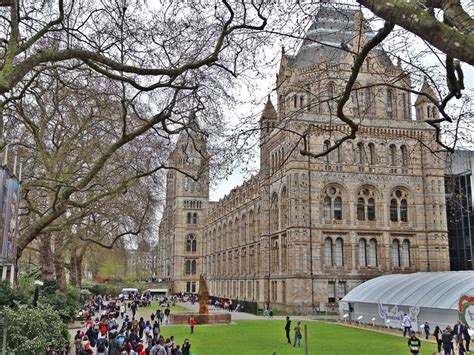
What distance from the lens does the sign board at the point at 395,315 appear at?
33906mm

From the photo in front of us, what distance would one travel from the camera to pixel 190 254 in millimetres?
111250

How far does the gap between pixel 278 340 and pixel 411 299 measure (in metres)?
10.6

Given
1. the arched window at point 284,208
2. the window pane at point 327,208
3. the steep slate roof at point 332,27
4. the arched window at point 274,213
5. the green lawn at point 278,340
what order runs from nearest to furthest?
the steep slate roof at point 332,27 → the green lawn at point 278,340 → the window pane at point 327,208 → the arched window at point 284,208 → the arched window at point 274,213

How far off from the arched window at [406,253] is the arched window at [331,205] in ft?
23.3

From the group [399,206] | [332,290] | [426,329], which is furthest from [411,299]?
[399,206]

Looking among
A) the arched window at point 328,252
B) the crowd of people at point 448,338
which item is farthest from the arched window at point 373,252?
the crowd of people at point 448,338

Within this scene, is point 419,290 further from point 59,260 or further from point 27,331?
point 27,331

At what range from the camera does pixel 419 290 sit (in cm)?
3556

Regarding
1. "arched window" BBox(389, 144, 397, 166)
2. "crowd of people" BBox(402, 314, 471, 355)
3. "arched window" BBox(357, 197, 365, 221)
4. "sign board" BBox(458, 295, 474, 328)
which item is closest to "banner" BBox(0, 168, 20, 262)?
"crowd of people" BBox(402, 314, 471, 355)

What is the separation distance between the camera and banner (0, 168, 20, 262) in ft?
43.7

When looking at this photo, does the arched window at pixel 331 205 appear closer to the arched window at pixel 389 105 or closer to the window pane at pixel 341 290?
the window pane at pixel 341 290

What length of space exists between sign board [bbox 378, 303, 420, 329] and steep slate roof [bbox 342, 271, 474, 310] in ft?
1.14

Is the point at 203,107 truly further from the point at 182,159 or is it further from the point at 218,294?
the point at 218,294

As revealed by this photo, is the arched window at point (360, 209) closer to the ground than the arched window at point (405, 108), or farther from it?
closer to the ground
